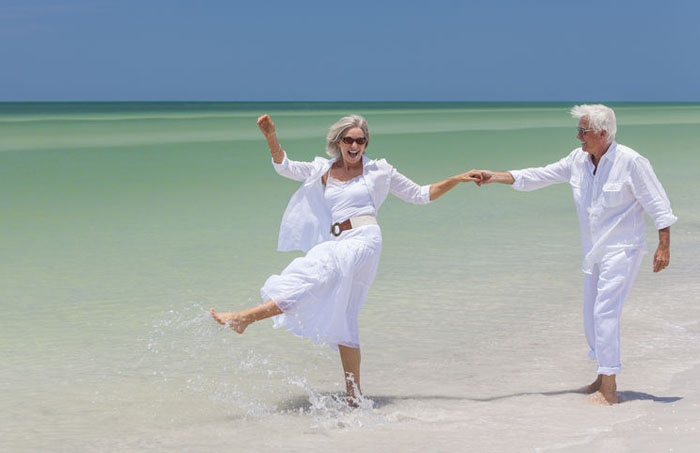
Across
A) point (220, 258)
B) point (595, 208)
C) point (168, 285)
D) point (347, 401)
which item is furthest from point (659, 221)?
point (220, 258)

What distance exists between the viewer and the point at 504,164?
23.1 m

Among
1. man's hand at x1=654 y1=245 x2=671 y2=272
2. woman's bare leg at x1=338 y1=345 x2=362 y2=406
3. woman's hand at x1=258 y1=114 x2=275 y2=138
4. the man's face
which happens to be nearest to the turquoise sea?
woman's bare leg at x1=338 y1=345 x2=362 y2=406

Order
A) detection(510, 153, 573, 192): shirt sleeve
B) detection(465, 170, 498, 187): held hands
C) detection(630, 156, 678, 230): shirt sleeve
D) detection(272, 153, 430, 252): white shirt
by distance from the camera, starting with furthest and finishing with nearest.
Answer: detection(465, 170, 498, 187): held hands → detection(510, 153, 573, 192): shirt sleeve → detection(272, 153, 430, 252): white shirt → detection(630, 156, 678, 230): shirt sleeve

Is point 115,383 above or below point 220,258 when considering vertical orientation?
below

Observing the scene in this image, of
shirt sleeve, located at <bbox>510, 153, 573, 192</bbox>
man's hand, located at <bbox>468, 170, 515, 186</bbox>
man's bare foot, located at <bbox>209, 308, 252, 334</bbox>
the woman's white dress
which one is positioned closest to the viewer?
man's bare foot, located at <bbox>209, 308, 252, 334</bbox>

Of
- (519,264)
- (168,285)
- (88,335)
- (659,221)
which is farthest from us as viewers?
(519,264)

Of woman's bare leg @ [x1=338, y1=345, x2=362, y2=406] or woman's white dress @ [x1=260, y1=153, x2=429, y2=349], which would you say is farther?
woman's bare leg @ [x1=338, y1=345, x2=362, y2=406]

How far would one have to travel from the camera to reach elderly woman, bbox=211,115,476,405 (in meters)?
4.89

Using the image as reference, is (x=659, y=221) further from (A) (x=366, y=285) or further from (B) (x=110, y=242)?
(B) (x=110, y=242)

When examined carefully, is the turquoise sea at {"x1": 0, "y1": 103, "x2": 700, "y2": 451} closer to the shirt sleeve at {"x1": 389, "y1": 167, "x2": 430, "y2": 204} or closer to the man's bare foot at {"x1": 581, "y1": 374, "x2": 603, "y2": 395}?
the man's bare foot at {"x1": 581, "y1": 374, "x2": 603, "y2": 395}

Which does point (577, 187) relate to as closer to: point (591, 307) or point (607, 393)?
point (591, 307)

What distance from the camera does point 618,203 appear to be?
512 cm

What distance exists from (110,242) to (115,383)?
5412 millimetres

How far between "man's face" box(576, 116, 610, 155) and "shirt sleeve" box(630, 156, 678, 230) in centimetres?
21
